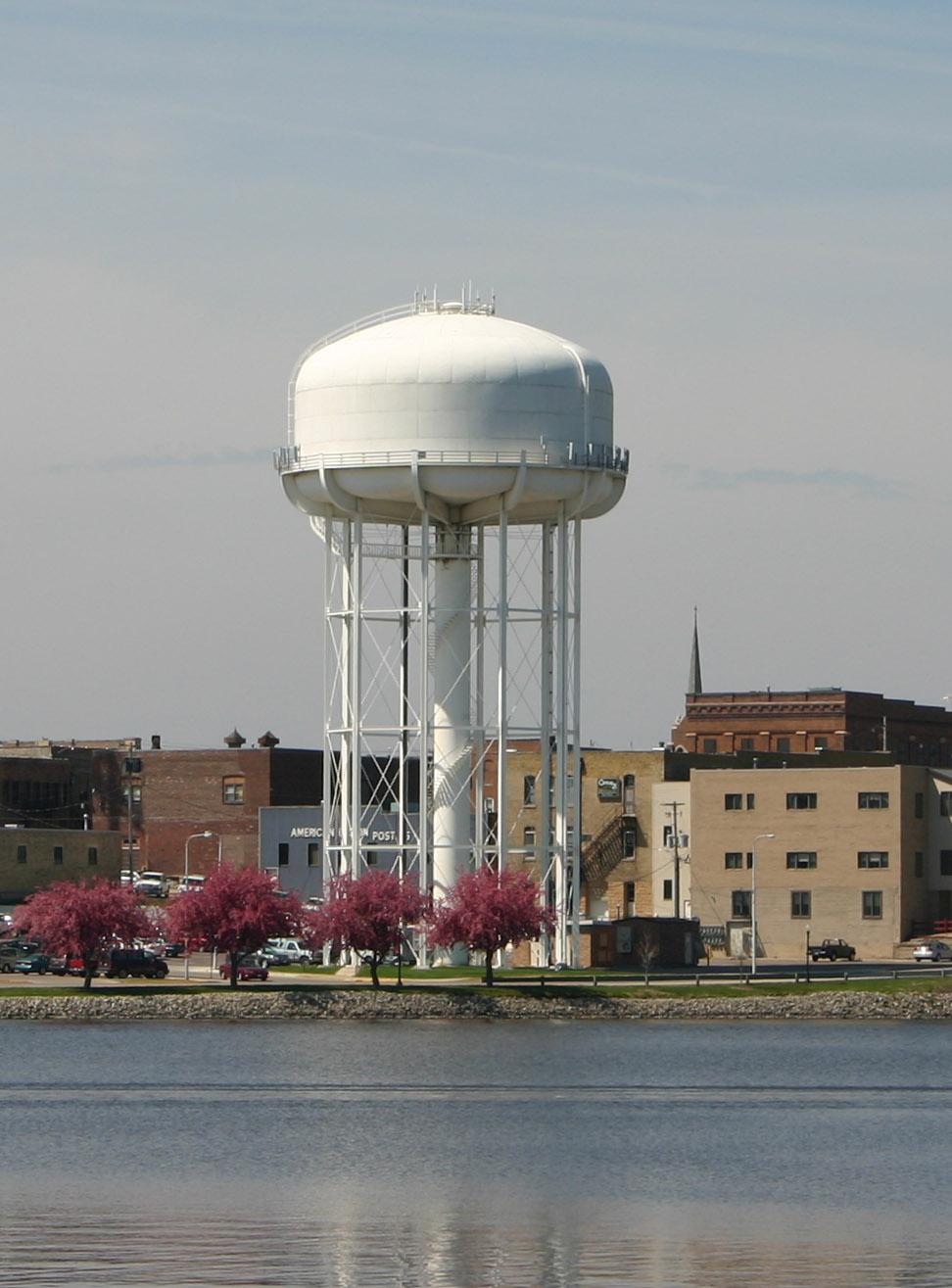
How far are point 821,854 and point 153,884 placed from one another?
129 feet

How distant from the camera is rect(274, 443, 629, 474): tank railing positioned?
99562mm

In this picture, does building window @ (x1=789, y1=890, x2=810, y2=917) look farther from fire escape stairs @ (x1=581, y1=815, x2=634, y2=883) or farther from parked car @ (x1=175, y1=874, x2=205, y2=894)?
parked car @ (x1=175, y1=874, x2=205, y2=894)

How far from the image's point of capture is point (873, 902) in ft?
413

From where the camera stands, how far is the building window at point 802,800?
5027 inches

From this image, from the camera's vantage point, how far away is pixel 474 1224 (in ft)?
151

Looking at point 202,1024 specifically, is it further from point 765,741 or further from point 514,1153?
point 765,741

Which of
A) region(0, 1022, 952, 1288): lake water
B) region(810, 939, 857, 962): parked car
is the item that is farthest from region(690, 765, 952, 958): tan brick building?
region(0, 1022, 952, 1288): lake water

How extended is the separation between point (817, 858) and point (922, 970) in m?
16.2

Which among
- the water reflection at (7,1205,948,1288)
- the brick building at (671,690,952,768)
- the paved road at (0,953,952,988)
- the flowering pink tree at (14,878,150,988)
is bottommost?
the water reflection at (7,1205,948,1288)

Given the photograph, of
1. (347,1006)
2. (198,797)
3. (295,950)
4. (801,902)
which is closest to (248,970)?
(347,1006)

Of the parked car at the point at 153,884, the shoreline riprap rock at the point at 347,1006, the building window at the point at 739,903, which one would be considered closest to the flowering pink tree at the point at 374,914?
the shoreline riprap rock at the point at 347,1006

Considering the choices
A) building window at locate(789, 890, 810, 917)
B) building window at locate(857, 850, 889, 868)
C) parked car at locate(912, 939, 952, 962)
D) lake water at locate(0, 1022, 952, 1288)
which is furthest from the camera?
building window at locate(789, 890, 810, 917)

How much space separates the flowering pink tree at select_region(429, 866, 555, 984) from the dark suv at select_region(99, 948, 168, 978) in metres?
12.6

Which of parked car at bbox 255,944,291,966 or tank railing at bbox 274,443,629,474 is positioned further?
parked car at bbox 255,944,291,966
